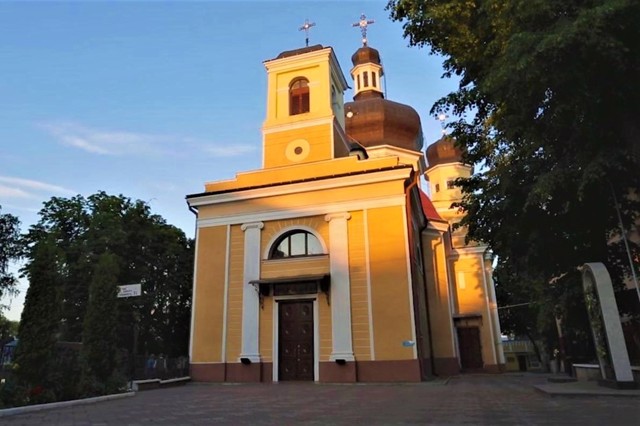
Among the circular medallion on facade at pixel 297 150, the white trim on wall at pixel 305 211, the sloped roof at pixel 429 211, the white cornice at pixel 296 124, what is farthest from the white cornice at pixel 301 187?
the sloped roof at pixel 429 211

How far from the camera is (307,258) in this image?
1641cm

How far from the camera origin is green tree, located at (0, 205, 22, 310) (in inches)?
1025

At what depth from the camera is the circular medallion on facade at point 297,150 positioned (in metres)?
18.8

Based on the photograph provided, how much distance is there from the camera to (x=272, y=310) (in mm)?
16109

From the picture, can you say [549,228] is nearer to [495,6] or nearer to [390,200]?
[390,200]

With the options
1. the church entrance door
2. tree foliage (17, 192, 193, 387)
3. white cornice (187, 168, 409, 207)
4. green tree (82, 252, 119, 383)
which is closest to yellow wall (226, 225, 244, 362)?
white cornice (187, 168, 409, 207)

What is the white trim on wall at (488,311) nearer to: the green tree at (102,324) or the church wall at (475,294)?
the church wall at (475,294)

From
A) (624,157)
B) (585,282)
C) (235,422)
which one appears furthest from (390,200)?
(235,422)

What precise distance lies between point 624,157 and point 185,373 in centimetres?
1523

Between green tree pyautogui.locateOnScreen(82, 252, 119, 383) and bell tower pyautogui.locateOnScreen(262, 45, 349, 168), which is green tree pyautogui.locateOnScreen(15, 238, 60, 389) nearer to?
green tree pyautogui.locateOnScreen(82, 252, 119, 383)

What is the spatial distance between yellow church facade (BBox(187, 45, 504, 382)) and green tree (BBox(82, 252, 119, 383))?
14.1 feet

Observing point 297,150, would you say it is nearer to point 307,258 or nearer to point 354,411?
point 307,258

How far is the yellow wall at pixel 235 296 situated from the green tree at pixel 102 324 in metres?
4.34

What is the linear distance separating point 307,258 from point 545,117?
917cm
